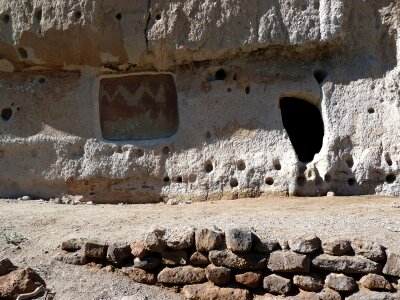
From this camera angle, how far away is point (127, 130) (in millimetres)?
8812

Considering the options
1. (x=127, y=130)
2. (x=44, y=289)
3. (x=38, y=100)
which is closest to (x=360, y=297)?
(x=44, y=289)

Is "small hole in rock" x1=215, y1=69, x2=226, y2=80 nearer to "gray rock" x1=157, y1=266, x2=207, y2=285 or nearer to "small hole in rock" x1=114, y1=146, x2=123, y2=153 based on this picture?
"small hole in rock" x1=114, y1=146, x2=123, y2=153

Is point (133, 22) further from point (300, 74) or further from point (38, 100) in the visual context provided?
point (300, 74)

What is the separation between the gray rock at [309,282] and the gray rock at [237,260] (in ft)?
0.91

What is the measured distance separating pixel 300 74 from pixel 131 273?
463 centimetres

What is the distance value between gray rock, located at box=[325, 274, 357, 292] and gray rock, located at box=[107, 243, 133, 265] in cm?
156

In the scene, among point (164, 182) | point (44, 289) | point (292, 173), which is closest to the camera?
point (44, 289)

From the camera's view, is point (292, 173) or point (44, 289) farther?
point (292, 173)

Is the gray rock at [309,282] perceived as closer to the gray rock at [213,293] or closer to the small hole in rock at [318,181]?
the gray rock at [213,293]

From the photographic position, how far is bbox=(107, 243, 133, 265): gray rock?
4625 mm

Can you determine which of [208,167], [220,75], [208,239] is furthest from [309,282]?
[220,75]

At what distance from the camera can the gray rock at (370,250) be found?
163 inches

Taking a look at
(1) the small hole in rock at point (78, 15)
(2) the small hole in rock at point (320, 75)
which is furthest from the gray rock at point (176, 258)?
(1) the small hole in rock at point (78, 15)

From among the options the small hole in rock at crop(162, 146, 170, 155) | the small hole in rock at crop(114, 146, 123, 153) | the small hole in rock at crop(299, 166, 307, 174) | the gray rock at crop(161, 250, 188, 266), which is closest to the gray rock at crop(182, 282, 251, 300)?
the gray rock at crop(161, 250, 188, 266)
